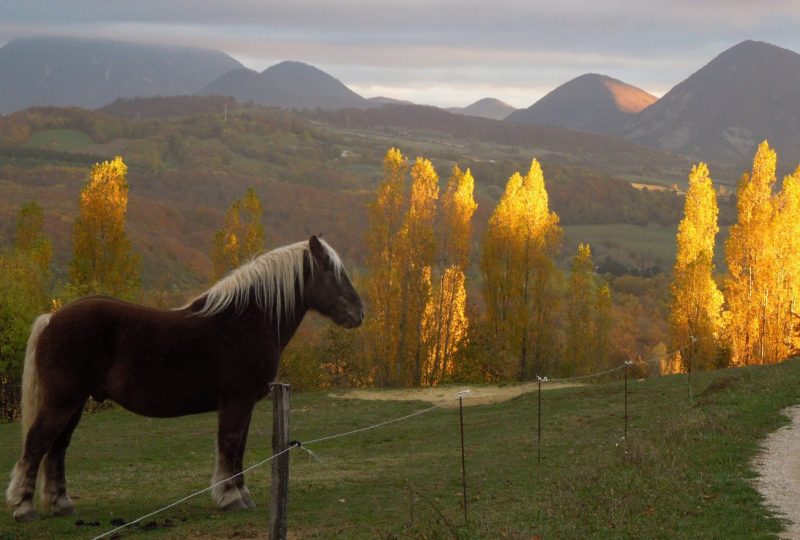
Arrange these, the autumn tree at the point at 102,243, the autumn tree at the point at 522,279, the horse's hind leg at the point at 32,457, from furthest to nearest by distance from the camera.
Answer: the autumn tree at the point at 522,279 < the autumn tree at the point at 102,243 < the horse's hind leg at the point at 32,457

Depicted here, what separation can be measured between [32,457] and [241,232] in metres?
30.2

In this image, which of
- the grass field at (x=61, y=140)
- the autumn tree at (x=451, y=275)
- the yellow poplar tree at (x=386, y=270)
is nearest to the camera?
the yellow poplar tree at (x=386, y=270)

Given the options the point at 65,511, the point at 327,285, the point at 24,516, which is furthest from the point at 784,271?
the point at 24,516

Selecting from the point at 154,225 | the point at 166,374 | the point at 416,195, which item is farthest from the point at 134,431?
the point at 154,225

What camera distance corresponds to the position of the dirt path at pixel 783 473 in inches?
318

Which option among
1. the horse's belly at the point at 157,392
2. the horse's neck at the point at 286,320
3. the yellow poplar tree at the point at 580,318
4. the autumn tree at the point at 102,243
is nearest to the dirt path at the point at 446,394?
the yellow poplar tree at the point at 580,318

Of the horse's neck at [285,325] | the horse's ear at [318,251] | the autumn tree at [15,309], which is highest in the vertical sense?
the horse's ear at [318,251]

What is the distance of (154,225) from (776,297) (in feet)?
233

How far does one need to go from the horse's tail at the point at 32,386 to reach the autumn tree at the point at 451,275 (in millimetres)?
31941

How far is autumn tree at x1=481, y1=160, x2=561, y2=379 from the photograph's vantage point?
136 ft

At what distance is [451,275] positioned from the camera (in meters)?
41.0

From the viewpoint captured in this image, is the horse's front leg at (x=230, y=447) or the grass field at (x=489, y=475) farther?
the horse's front leg at (x=230, y=447)

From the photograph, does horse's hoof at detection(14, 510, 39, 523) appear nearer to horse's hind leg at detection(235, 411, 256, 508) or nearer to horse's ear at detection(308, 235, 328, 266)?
horse's hind leg at detection(235, 411, 256, 508)

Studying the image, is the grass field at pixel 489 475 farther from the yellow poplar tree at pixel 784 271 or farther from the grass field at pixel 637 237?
the grass field at pixel 637 237
